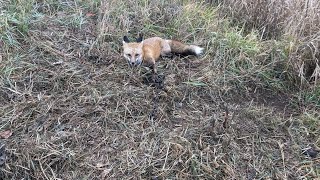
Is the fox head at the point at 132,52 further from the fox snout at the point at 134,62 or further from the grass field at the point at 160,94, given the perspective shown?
the grass field at the point at 160,94

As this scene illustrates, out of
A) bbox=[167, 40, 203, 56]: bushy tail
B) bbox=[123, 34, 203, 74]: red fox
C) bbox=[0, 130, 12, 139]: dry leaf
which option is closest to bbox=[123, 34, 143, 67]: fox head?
bbox=[123, 34, 203, 74]: red fox

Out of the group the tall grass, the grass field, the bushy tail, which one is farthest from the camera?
the bushy tail

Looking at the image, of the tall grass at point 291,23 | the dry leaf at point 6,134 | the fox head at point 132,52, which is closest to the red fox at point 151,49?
the fox head at point 132,52

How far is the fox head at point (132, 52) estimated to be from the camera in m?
3.52

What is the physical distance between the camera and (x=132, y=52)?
3.51 m

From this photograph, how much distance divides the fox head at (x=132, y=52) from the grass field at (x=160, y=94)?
111 mm

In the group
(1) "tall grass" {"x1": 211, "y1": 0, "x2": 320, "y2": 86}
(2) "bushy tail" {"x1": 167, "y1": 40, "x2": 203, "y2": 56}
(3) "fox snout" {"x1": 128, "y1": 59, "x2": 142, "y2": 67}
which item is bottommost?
(3) "fox snout" {"x1": 128, "y1": 59, "x2": 142, "y2": 67}

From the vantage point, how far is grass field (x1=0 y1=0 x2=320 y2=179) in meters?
2.70

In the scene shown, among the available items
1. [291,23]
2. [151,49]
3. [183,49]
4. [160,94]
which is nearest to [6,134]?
[160,94]

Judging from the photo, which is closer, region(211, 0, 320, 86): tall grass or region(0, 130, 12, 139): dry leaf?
region(0, 130, 12, 139): dry leaf

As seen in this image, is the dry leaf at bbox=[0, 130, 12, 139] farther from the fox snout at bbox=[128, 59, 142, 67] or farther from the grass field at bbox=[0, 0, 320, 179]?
the fox snout at bbox=[128, 59, 142, 67]

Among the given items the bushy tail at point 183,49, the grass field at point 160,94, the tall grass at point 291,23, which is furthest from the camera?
the bushy tail at point 183,49

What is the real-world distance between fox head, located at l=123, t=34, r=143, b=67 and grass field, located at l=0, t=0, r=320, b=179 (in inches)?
4.4

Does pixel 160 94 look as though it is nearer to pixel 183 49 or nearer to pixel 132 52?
pixel 132 52
